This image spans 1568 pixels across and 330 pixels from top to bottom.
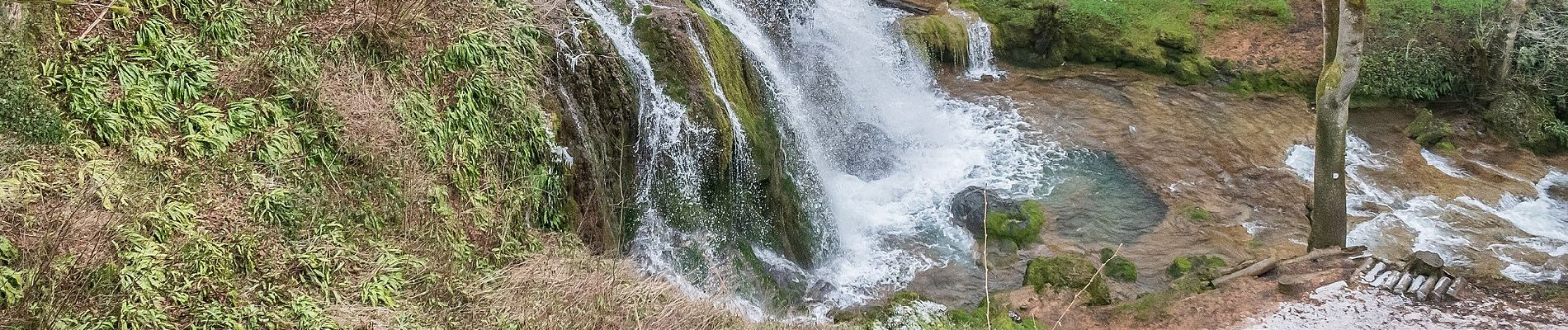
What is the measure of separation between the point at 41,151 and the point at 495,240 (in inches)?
113

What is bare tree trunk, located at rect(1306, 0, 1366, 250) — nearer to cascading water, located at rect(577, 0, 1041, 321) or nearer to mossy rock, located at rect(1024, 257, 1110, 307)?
mossy rock, located at rect(1024, 257, 1110, 307)

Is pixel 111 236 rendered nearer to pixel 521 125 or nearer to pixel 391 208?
pixel 391 208

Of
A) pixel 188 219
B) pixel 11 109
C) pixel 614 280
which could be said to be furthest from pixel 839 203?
pixel 11 109

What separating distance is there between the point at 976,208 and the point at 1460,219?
19.5 feet

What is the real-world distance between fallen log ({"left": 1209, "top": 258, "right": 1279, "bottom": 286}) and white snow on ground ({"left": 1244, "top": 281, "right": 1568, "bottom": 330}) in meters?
0.74

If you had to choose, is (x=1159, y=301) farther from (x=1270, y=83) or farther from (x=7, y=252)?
(x=7, y=252)

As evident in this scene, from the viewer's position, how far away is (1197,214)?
11.5m

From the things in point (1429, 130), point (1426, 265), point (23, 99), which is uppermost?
point (23, 99)

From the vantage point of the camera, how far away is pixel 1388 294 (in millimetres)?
8375

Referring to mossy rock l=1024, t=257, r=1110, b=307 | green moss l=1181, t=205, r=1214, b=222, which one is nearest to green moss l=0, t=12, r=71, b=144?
mossy rock l=1024, t=257, r=1110, b=307

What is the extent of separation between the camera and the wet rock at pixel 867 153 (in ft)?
41.4

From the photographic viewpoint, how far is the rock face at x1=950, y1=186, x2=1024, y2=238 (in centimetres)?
1141

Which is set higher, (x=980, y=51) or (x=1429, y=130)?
(x=980, y=51)

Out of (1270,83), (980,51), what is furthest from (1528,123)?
(980,51)
